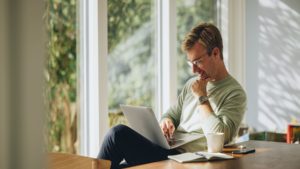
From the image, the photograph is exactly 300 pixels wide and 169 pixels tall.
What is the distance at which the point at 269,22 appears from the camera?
365 cm

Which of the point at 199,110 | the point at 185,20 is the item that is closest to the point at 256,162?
the point at 199,110

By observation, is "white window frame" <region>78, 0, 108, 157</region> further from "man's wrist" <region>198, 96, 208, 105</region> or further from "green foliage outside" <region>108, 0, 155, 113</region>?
"man's wrist" <region>198, 96, 208, 105</region>

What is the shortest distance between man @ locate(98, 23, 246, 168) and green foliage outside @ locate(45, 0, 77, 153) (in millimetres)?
449

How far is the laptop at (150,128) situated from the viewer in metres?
1.96

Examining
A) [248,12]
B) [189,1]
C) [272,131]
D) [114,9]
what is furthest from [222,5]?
[114,9]

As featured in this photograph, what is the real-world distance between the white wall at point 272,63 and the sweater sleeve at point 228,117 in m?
1.58

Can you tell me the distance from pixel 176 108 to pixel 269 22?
1.62m

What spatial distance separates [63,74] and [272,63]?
202 cm

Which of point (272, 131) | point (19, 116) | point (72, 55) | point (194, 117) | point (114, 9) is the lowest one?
point (272, 131)

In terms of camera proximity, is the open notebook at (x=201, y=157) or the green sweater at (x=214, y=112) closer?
the open notebook at (x=201, y=157)

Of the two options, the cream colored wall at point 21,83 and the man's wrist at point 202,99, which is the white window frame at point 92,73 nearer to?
the man's wrist at point 202,99

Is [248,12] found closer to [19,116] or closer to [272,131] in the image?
[272,131]

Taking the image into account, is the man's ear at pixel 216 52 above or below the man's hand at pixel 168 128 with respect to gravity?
above

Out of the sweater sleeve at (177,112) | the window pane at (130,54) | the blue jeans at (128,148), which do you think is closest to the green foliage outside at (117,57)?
the window pane at (130,54)
